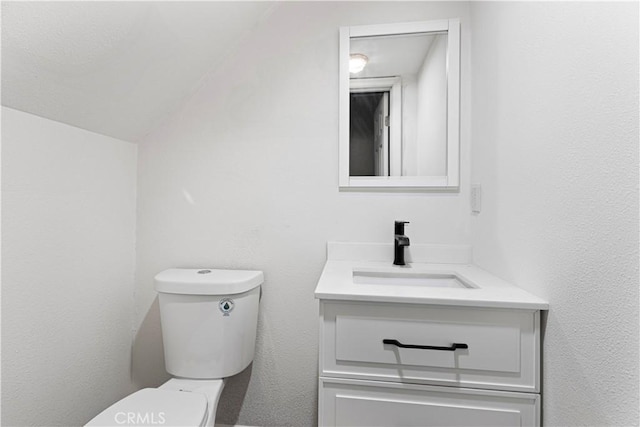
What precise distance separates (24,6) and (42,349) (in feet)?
3.43

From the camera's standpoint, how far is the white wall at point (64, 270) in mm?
1038

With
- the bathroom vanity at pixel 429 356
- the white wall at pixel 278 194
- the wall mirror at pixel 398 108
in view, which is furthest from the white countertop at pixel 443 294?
the wall mirror at pixel 398 108

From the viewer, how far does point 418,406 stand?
2.94 feet

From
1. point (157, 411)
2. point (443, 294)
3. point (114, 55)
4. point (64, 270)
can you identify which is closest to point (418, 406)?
point (443, 294)

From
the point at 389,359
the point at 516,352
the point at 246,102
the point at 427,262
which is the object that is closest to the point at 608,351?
the point at 516,352

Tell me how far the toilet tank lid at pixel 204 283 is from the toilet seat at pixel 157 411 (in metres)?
0.35

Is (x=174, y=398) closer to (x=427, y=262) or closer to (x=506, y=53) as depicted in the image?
(x=427, y=262)

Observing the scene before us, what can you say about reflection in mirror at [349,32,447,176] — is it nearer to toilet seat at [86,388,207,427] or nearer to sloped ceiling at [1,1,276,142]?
sloped ceiling at [1,1,276,142]

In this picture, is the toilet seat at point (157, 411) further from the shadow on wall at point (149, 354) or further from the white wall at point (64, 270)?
the shadow on wall at point (149, 354)

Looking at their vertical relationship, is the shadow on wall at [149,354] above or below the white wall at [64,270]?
below

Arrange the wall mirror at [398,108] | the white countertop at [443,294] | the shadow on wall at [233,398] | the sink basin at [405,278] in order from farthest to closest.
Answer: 1. the shadow on wall at [233,398]
2. the wall mirror at [398,108]
3. the sink basin at [405,278]
4. the white countertop at [443,294]

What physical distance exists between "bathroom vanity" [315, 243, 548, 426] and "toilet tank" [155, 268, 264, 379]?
50cm

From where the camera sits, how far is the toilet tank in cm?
128

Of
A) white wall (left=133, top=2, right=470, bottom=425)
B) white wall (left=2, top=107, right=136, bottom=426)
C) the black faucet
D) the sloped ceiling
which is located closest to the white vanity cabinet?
the black faucet
